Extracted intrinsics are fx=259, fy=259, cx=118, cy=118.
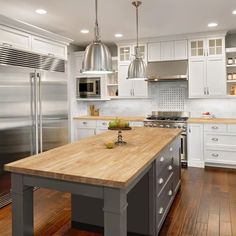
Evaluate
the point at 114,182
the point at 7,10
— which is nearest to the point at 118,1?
the point at 7,10

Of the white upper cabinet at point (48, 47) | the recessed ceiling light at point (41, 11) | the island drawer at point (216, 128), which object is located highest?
the recessed ceiling light at point (41, 11)

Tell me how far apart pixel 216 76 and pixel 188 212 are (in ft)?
10.2

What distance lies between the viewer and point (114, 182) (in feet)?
5.32

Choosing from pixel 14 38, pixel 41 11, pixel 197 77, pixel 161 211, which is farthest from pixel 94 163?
pixel 197 77

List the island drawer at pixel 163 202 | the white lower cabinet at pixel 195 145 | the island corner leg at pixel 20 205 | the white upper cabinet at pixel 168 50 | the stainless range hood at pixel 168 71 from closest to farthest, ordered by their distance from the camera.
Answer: the island corner leg at pixel 20 205 → the island drawer at pixel 163 202 → the white lower cabinet at pixel 195 145 → the stainless range hood at pixel 168 71 → the white upper cabinet at pixel 168 50

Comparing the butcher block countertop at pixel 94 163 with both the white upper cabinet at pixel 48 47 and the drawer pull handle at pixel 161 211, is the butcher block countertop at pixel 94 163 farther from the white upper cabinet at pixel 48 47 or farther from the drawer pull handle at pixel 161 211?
the white upper cabinet at pixel 48 47

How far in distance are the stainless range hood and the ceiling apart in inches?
25.1

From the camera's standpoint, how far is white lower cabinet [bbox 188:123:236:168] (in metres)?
4.91

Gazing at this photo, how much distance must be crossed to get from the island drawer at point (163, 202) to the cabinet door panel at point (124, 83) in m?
3.09

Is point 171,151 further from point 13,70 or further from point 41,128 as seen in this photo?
point 13,70

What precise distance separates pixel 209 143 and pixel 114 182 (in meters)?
3.90

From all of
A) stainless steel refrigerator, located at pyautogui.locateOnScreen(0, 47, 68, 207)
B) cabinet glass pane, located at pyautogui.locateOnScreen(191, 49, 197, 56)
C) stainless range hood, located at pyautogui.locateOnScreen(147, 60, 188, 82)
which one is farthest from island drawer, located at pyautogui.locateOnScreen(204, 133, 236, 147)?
stainless steel refrigerator, located at pyautogui.locateOnScreen(0, 47, 68, 207)

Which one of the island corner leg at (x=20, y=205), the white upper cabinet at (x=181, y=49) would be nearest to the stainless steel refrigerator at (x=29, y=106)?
the island corner leg at (x=20, y=205)

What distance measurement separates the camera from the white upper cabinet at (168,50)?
5.44 metres
